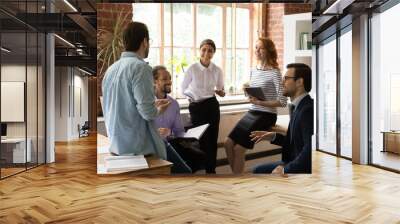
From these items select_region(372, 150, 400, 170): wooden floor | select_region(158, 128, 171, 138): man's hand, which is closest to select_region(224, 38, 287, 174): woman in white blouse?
select_region(158, 128, 171, 138): man's hand

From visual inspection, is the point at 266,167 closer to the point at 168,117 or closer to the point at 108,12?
the point at 168,117

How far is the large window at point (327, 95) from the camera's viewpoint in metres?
8.98

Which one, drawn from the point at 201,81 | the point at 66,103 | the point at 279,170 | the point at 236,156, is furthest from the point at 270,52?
the point at 66,103

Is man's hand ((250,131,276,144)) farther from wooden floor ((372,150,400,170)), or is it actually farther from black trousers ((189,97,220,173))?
wooden floor ((372,150,400,170))

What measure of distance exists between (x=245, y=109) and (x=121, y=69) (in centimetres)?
151

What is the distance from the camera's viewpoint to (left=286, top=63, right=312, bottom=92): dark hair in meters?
5.48

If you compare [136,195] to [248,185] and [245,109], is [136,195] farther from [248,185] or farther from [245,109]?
[245,109]

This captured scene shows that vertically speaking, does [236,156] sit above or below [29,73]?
below

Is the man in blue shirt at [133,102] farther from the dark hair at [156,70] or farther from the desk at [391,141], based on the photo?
the desk at [391,141]

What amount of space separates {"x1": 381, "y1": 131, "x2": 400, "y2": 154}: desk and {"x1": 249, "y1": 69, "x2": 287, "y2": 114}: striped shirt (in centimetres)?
212

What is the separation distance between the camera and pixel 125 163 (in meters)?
5.32

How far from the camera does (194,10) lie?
5.41 m

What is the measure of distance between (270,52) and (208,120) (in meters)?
1.11

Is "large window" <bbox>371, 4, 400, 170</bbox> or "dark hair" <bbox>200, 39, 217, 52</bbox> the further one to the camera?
"large window" <bbox>371, 4, 400, 170</bbox>
